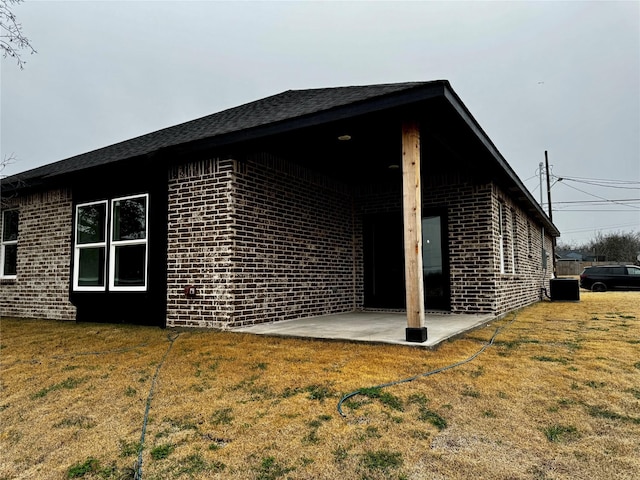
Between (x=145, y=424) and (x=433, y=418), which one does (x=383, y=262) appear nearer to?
(x=433, y=418)

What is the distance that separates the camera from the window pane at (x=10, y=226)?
27.8 feet

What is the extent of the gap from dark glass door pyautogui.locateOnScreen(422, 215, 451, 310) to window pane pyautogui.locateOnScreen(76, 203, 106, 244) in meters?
5.58

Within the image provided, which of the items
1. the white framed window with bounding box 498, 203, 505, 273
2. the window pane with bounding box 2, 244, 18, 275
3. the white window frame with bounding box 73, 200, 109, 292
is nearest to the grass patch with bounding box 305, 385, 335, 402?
the white window frame with bounding box 73, 200, 109, 292

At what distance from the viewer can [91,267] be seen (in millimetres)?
6914

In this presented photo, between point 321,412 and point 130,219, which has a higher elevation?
point 130,219

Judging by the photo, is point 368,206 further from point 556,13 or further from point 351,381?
point 556,13

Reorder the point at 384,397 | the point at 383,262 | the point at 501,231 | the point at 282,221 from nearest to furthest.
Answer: the point at 384,397
the point at 282,221
the point at 501,231
the point at 383,262

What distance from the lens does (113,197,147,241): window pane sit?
20.8ft

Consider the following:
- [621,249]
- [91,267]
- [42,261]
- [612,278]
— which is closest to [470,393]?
[91,267]

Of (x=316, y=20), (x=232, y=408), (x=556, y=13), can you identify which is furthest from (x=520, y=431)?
(x=316, y=20)

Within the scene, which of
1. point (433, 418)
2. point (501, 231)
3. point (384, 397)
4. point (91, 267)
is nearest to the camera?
point (433, 418)

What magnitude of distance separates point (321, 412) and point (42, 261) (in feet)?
24.1

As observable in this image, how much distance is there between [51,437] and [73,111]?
74.4 feet

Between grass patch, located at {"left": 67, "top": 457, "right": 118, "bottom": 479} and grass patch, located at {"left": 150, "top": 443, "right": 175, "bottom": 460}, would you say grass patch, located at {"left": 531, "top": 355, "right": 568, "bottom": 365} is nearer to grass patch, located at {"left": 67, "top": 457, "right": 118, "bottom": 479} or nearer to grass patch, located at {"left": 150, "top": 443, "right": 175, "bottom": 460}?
grass patch, located at {"left": 150, "top": 443, "right": 175, "bottom": 460}
